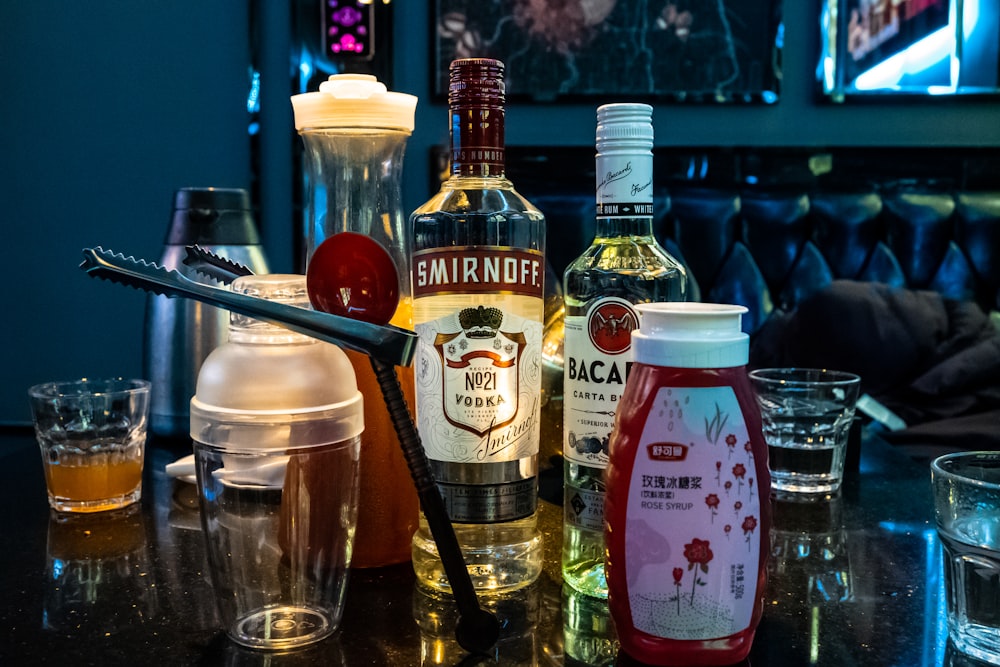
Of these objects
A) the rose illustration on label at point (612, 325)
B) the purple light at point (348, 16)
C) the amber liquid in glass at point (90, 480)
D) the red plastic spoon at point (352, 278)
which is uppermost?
the purple light at point (348, 16)

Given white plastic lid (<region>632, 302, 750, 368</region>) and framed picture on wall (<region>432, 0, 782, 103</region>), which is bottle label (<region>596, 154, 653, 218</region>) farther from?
framed picture on wall (<region>432, 0, 782, 103</region>)

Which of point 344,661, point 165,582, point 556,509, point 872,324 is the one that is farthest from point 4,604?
point 872,324

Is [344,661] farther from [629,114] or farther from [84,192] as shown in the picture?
[84,192]

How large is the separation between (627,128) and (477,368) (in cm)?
19

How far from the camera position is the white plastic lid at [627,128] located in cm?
57

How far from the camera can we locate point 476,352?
0.57 m

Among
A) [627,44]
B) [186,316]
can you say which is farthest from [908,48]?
[186,316]

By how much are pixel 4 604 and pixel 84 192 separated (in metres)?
2.03

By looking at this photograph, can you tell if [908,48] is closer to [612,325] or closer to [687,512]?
[612,325]

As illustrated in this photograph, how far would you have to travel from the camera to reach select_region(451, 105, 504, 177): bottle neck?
582mm

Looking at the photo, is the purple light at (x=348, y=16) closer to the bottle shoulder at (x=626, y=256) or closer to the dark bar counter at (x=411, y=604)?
the dark bar counter at (x=411, y=604)

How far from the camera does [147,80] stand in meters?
2.32

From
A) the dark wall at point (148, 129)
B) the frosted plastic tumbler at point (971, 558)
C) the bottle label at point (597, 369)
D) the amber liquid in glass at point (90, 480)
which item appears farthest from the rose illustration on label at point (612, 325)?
the dark wall at point (148, 129)

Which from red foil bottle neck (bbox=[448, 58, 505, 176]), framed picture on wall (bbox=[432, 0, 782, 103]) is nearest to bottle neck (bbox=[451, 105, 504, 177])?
red foil bottle neck (bbox=[448, 58, 505, 176])
